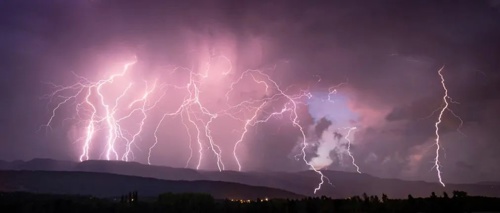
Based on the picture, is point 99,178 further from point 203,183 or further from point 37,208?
point 37,208

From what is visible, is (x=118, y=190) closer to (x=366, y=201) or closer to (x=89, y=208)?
(x=89, y=208)

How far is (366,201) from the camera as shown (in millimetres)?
37500

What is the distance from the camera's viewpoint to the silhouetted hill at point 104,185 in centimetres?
12900

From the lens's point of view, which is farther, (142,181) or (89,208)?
(142,181)

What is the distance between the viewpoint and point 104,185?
468 ft

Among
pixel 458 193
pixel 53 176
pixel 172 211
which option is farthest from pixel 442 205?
pixel 53 176

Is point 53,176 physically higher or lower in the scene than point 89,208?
higher

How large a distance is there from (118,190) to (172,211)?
10479 centimetres

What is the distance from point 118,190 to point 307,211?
113 metres

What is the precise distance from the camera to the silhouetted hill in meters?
129

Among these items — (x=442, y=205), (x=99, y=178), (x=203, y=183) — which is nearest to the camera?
(x=442, y=205)

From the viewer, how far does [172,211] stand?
→ 4144 centimetres

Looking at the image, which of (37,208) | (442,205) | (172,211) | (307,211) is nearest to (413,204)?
(442,205)

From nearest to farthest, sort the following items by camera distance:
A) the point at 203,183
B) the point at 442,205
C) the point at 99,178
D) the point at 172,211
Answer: the point at 442,205 → the point at 172,211 → the point at 99,178 → the point at 203,183
